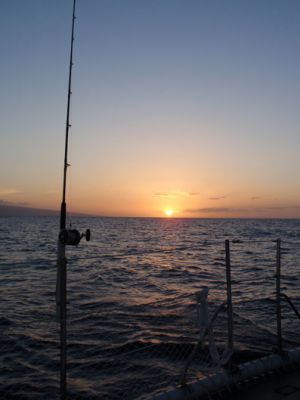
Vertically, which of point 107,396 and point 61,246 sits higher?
point 61,246

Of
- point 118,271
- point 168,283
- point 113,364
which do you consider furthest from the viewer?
point 118,271

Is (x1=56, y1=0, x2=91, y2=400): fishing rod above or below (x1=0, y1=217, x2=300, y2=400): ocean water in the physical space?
above

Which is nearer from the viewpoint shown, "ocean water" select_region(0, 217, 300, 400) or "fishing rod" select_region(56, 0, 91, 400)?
"fishing rod" select_region(56, 0, 91, 400)

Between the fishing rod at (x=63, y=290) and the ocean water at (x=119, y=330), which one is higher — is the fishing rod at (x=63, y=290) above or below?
above

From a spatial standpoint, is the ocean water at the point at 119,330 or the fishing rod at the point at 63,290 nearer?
the fishing rod at the point at 63,290

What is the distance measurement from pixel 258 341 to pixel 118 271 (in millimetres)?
13263

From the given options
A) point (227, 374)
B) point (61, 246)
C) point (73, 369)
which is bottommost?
point (73, 369)

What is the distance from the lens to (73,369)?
820 cm

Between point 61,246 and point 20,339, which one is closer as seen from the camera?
point 61,246

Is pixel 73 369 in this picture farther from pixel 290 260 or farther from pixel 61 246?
pixel 290 260

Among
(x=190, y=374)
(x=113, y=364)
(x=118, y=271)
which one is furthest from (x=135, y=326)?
(x=118, y=271)

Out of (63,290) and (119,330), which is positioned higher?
(63,290)

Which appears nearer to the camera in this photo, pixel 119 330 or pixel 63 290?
pixel 63 290

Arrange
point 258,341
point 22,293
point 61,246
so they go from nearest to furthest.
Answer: point 61,246 < point 258,341 < point 22,293
